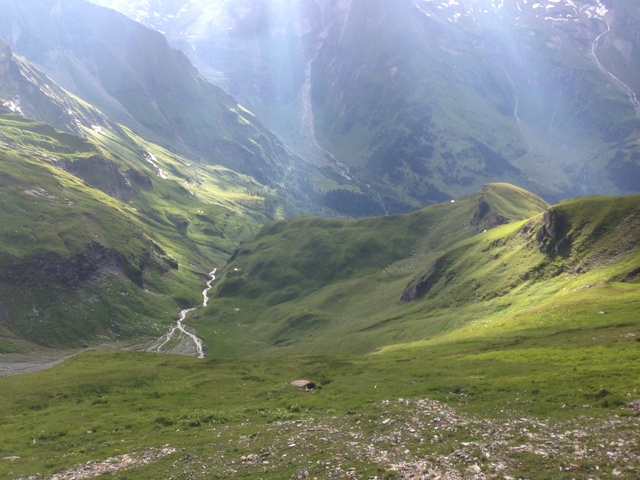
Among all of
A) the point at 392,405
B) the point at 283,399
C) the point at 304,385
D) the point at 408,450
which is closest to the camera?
the point at 408,450

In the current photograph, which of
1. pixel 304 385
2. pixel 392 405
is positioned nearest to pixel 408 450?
pixel 392 405

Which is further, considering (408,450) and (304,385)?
(304,385)

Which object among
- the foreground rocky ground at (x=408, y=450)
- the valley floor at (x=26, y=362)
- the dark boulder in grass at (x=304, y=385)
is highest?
the foreground rocky ground at (x=408, y=450)

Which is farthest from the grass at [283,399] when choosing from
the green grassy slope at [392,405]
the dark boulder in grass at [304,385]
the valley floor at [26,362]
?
the valley floor at [26,362]

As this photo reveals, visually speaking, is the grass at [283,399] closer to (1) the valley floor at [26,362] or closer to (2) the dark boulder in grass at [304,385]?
→ (2) the dark boulder in grass at [304,385]

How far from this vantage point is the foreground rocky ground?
32.2 m

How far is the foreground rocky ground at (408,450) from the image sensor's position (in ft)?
105

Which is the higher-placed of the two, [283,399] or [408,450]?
[408,450]

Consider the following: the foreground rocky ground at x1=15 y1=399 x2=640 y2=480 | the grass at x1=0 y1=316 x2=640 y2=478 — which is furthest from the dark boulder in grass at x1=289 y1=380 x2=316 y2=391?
the foreground rocky ground at x1=15 y1=399 x2=640 y2=480

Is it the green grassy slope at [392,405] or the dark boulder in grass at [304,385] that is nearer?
the green grassy slope at [392,405]

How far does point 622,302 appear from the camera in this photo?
86625mm

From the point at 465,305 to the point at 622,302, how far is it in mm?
58826

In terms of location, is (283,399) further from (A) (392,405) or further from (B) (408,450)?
(B) (408,450)

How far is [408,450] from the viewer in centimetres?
3766
